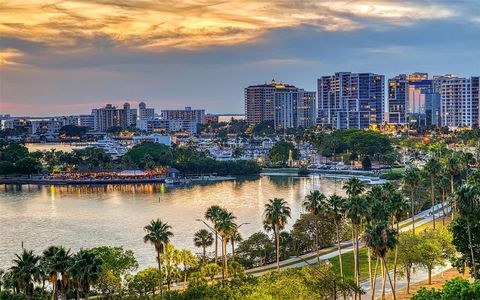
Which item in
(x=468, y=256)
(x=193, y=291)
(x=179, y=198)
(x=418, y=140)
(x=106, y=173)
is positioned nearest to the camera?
(x=193, y=291)

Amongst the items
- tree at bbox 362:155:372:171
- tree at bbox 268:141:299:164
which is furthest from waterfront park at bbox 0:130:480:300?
tree at bbox 268:141:299:164

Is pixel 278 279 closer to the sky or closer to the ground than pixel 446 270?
closer to the sky

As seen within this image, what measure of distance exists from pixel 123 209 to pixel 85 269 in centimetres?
5750

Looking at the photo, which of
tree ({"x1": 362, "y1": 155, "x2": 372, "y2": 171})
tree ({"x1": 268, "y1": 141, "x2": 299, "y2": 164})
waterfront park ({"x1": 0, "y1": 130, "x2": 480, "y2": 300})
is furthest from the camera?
tree ({"x1": 268, "y1": 141, "x2": 299, "y2": 164})

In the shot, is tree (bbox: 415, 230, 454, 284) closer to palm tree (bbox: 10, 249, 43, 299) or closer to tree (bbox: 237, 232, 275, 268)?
tree (bbox: 237, 232, 275, 268)

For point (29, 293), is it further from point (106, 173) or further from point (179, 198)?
point (106, 173)

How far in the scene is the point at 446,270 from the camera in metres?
45.3

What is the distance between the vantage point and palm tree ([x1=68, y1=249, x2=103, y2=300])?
1100 inches

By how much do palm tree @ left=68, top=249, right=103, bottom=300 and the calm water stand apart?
21.2 m

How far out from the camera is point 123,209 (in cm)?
8475

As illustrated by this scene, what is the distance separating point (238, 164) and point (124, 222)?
59469 millimetres

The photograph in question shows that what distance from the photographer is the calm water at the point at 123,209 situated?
61.4 meters

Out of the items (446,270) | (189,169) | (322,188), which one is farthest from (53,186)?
(446,270)

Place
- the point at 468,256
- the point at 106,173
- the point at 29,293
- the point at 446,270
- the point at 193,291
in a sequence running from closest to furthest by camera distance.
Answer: the point at 29,293 → the point at 193,291 → the point at 468,256 → the point at 446,270 → the point at 106,173
